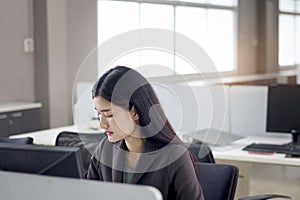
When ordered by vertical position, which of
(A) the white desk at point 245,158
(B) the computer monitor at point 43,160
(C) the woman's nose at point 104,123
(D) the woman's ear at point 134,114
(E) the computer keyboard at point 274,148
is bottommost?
(A) the white desk at point 245,158

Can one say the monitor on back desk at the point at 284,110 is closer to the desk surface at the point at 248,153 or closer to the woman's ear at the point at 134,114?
the desk surface at the point at 248,153

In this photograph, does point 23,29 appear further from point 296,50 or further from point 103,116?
point 296,50

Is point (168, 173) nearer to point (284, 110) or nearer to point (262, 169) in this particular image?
point (284, 110)

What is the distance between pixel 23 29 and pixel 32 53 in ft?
0.72

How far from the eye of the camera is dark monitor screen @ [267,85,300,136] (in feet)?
11.5

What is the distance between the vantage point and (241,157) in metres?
3.12

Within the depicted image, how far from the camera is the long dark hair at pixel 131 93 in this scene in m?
1.70

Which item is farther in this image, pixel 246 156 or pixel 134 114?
pixel 246 156

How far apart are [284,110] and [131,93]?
2046 millimetres

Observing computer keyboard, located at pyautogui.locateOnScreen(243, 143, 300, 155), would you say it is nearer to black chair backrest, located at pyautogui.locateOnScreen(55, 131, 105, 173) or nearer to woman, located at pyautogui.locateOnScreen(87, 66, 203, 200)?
black chair backrest, located at pyautogui.locateOnScreen(55, 131, 105, 173)

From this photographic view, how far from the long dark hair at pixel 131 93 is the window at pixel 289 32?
7.37 m

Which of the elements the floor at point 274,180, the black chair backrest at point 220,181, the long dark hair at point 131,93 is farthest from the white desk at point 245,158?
the long dark hair at point 131,93

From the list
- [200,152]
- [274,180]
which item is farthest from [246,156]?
[274,180]

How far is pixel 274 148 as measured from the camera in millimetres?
3244
